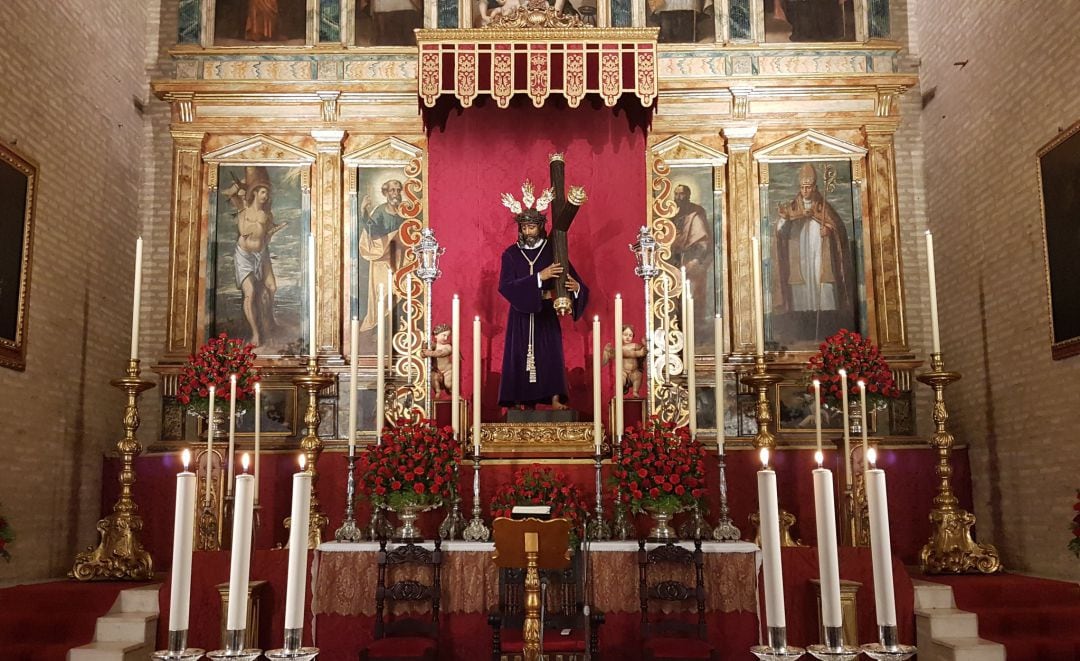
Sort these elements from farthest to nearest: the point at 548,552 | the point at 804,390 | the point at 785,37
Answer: the point at 785,37 → the point at 804,390 → the point at 548,552

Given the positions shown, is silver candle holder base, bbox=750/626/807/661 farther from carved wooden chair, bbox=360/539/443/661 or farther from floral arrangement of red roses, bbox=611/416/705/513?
floral arrangement of red roses, bbox=611/416/705/513

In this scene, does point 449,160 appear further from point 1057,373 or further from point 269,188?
point 1057,373

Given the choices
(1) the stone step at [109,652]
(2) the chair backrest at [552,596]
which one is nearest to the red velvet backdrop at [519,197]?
(2) the chair backrest at [552,596]

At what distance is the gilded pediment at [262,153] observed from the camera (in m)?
11.7

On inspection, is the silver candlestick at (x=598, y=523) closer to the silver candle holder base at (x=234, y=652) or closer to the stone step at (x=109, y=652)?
the stone step at (x=109, y=652)

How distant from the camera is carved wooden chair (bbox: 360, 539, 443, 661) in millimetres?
6996

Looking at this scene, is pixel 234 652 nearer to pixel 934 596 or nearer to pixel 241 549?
pixel 241 549

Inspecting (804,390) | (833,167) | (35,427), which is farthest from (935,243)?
(35,427)

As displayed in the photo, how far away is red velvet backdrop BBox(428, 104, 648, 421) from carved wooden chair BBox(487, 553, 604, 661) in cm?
384

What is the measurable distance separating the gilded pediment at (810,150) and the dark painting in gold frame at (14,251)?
7.63m

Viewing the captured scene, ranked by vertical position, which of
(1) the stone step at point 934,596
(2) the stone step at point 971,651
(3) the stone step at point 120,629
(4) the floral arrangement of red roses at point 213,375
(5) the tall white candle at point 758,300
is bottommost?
(2) the stone step at point 971,651

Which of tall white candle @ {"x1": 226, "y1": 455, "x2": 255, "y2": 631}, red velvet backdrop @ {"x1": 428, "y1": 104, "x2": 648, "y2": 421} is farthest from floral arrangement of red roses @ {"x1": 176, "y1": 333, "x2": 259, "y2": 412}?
tall white candle @ {"x1": 226, "y1": 455, "x2": 255, "y2": 631}

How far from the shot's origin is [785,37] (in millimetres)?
12008

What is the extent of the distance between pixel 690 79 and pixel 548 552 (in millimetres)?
7391
